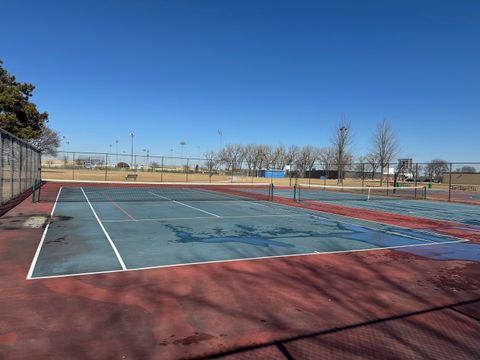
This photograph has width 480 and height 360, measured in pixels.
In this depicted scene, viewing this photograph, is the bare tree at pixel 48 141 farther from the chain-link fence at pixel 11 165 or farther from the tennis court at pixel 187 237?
the tennis court at pixel 187 237

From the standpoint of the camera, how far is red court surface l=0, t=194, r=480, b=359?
442 cm

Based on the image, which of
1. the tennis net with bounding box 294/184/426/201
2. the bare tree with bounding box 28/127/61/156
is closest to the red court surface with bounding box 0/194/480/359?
the tennis net with bounding box 294/184/426/201

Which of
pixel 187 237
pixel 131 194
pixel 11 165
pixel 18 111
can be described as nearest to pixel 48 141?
pixel 18 111

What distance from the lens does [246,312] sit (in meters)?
5.52

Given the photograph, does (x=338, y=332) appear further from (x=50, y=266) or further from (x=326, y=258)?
(x=50, y=266)

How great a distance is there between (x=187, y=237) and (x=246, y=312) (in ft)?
19.8

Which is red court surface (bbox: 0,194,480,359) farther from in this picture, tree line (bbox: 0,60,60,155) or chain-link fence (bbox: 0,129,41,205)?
tree line (bbox: 0,60,60,155)

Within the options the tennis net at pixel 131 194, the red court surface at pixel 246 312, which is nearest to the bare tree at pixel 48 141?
the tennis net at pixel 131 194

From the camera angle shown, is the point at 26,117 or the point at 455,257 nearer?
the point at 455,257

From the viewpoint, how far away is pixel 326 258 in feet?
30.1

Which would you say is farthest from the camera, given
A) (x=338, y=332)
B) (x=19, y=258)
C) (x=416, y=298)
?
(x=19, y=258)

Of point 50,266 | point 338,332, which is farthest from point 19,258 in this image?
point 338,332

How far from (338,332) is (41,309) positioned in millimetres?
4198

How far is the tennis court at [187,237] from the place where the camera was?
27.3 ft
